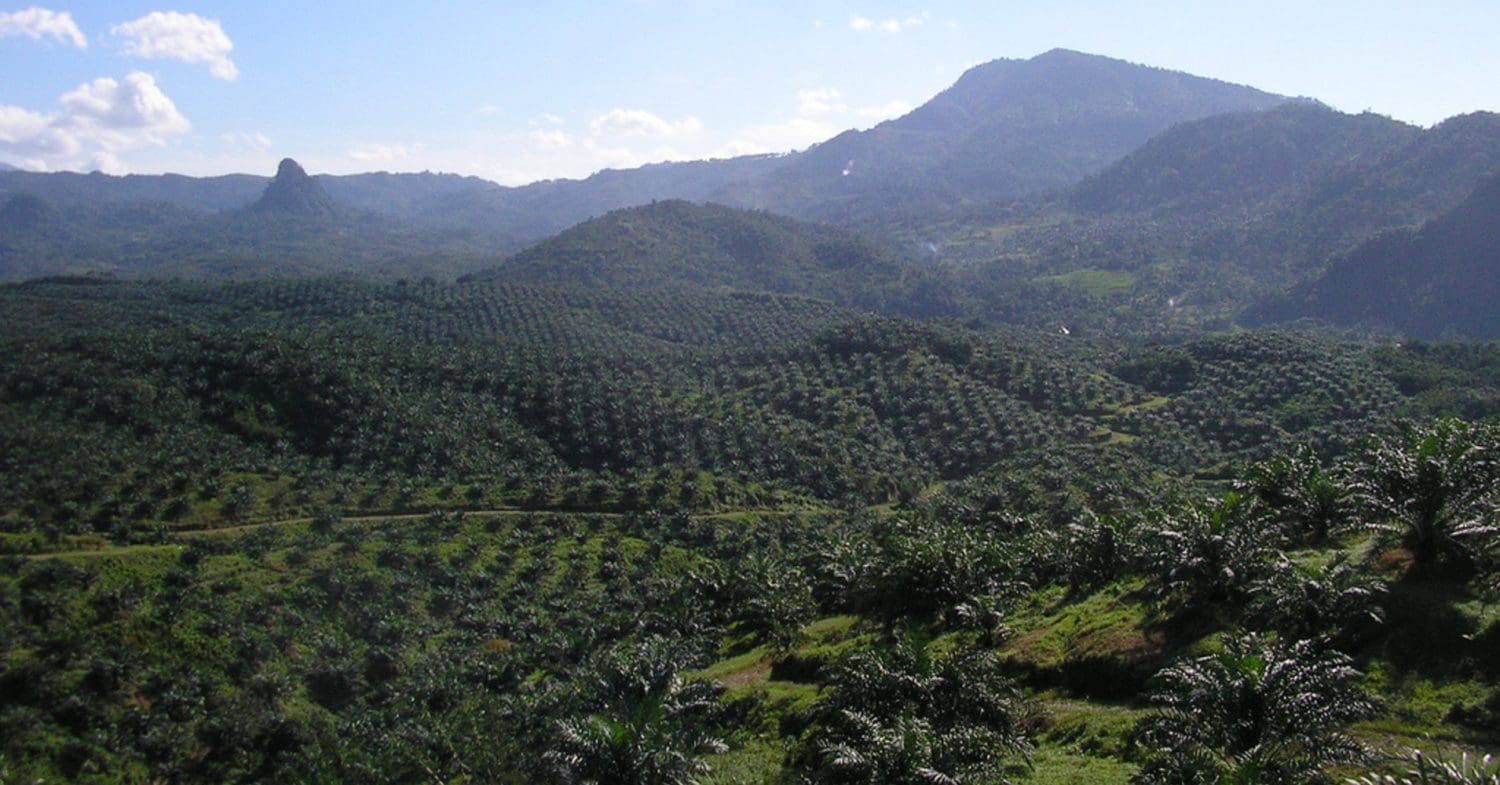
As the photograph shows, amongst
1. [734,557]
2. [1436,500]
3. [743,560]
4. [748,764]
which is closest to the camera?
[1436,500]

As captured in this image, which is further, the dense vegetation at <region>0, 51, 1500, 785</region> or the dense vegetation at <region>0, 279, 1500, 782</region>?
the dense vegetation at <region>0, 279, 1500, 782</region>

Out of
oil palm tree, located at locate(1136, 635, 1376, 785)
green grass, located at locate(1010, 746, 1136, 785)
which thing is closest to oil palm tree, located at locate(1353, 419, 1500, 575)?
oil palm tree, located at locate(1136, 635, 1376, 785)

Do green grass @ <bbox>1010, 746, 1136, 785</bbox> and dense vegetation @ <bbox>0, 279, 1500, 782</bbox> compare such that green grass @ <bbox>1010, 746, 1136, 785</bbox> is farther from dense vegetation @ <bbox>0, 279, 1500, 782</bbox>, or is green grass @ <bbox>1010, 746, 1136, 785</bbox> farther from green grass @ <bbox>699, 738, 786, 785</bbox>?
green grass @ <bbox>699, 738, 786, 785</bbox>

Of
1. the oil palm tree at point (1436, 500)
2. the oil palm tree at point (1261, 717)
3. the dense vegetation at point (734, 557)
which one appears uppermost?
the oil palm tree at point (1436, 500)

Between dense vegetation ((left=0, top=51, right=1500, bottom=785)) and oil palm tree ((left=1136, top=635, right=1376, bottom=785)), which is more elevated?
oil palm tree ((left=1136, top=635, right=1376, bottom=785))

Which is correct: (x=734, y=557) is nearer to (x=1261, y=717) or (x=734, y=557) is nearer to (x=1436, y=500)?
(x=1436, y=500)

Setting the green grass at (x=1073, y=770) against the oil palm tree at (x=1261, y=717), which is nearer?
the oil palm tree at (x=1261, y=717)

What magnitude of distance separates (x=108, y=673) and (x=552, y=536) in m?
34.4

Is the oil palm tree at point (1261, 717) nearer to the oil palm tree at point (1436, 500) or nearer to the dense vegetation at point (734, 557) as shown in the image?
the dense vegetation at point (734, 557)

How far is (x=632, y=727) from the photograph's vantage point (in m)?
18.2

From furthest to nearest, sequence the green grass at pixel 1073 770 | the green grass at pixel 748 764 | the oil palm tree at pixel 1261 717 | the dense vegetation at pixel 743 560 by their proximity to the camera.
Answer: the green grass at pixel 748 764 → the dense vegetation at pixel 743 560 → the green grass at pixel 1073 770 → the oil palm tree at pixel 1261 717

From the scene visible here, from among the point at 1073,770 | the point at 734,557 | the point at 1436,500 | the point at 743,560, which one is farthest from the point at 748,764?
the point at 734,557

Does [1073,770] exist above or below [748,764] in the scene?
above

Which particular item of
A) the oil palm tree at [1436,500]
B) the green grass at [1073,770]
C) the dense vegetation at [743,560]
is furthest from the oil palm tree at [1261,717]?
the oil palm tree at [1436,500]
